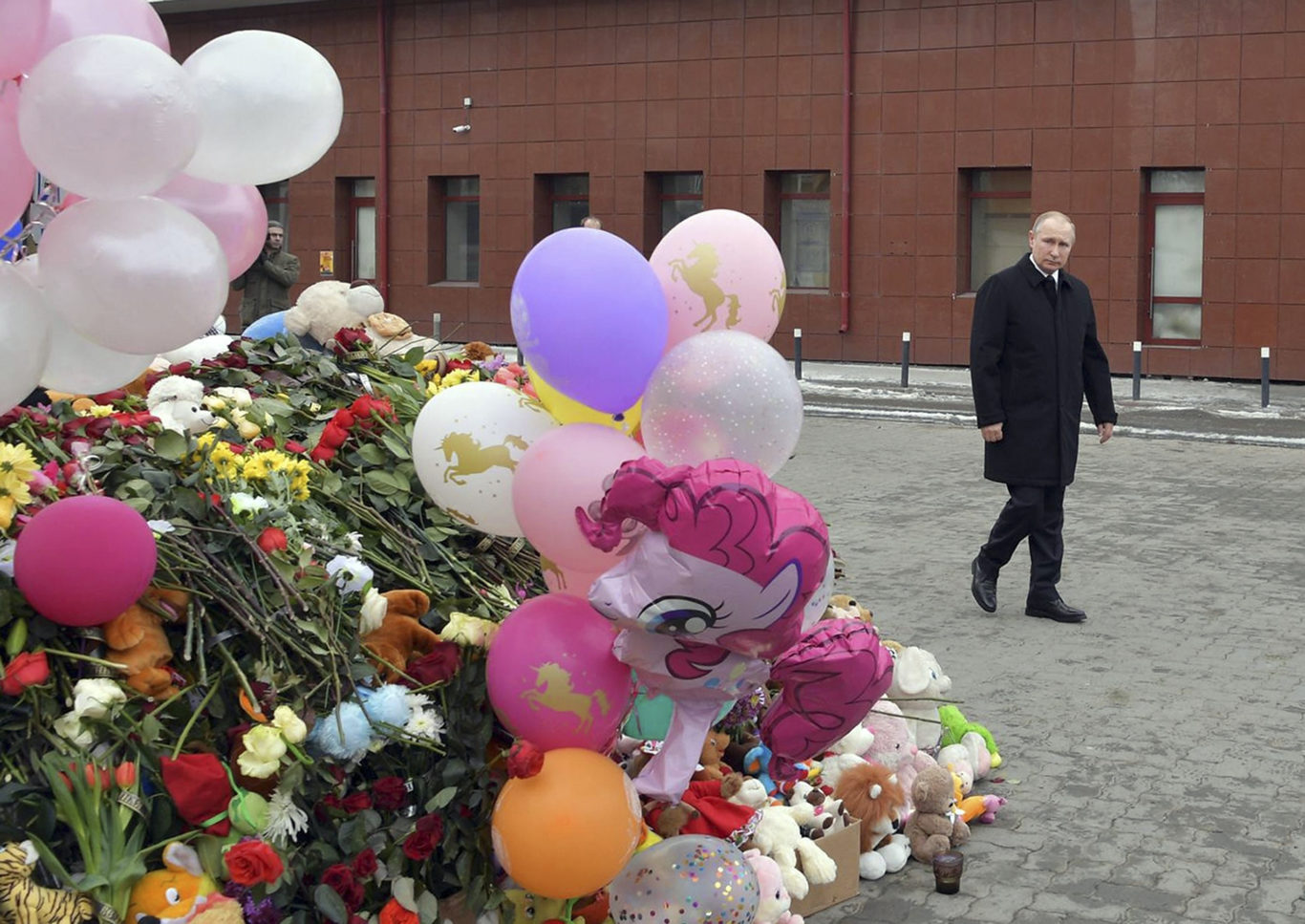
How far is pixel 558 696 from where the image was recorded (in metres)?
3.95

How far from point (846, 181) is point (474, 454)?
2179 centimetres

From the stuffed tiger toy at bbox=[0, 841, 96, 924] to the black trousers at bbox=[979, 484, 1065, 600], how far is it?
548 centimetres

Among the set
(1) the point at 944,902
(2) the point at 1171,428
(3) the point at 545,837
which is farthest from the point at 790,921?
(2) the point at 1171,428

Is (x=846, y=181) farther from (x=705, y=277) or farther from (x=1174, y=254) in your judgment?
(x=705, y=277)

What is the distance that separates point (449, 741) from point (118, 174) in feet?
5.06

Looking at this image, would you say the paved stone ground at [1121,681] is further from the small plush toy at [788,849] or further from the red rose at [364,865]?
the red rose at [364,865]

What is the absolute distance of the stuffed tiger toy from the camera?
333cm

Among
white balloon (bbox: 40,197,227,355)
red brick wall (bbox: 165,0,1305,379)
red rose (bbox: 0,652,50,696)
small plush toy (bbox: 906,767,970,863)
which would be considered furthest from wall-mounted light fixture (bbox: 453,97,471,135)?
red rose (bbox: 0,652,50,696)

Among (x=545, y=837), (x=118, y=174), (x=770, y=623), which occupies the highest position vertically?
(x=118, y=174)

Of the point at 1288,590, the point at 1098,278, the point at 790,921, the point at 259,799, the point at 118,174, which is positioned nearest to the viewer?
the point at 118,174

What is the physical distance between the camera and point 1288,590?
9047 millimetres

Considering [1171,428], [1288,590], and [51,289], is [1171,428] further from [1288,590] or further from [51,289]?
[51,289]

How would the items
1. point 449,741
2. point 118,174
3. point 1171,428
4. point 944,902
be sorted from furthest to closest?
point 1171,428 < point 944,902 < point 449,741 < point 118,174

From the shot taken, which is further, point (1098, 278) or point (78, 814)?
point (1098, 278)
